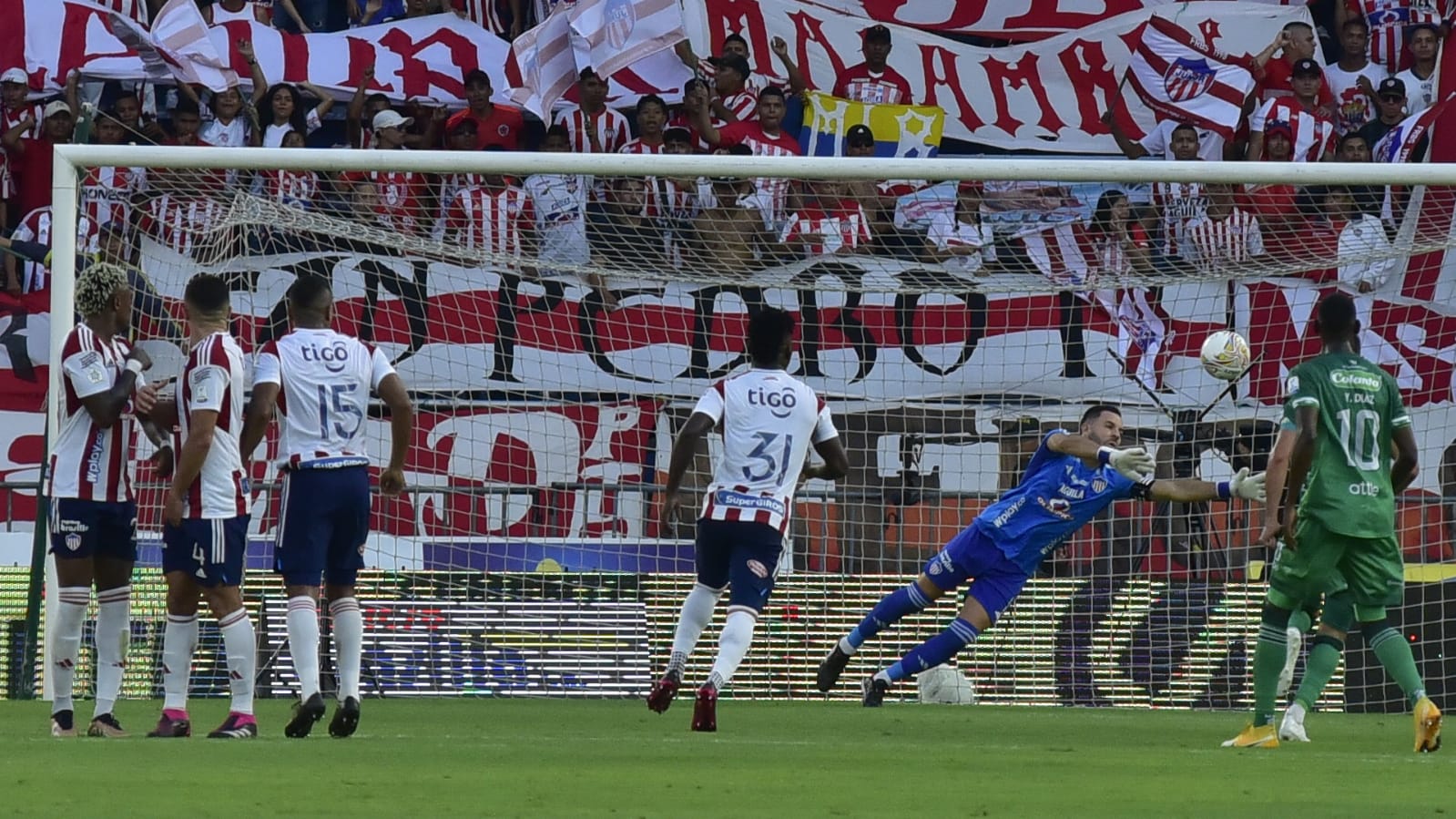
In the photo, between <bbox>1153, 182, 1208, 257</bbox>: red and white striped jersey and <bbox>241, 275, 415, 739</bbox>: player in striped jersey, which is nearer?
<bbox>241, 275, 415, 739</bbox>: player in striped jersey

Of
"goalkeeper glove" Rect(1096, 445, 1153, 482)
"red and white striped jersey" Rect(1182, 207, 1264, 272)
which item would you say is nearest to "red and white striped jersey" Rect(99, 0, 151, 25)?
"red and white striped jersey" Rect(1182, 207, 1264, 272)

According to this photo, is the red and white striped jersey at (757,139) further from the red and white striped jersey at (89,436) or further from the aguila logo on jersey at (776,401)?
the red and white striped jersey at (89,436)

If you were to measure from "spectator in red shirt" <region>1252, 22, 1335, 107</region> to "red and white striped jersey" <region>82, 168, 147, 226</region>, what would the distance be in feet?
30.6

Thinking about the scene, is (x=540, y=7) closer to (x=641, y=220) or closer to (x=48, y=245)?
(x=641, y=220)

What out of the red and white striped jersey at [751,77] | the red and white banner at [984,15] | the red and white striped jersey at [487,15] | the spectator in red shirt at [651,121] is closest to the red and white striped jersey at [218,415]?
the spectator in red shirt at [651,121]

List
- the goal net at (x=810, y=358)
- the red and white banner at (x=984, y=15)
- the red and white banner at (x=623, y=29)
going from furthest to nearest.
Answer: the red and white banner at (x=984, y=15) → the red and white banner at (x=623, y=29) → the goal net at (x=810, y=358)

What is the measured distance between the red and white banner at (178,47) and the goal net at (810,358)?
6.07ft

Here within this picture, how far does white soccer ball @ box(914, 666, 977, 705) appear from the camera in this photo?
42.4ft

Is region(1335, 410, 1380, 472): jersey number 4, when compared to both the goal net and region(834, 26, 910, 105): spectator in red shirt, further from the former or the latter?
region(834, 26, 910, 105): spectator in red shirt

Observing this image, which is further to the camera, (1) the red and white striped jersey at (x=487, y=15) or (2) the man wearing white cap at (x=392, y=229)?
(1) the red and white striped jersey at (x=487, y=15)

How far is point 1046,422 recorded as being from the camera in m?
14.1

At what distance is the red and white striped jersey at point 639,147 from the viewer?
53.7ft

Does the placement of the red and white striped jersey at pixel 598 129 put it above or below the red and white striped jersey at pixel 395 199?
above

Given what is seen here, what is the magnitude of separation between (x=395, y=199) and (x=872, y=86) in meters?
4.77
